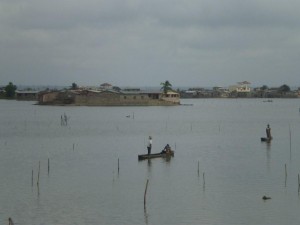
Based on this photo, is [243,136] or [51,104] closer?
[243,136]

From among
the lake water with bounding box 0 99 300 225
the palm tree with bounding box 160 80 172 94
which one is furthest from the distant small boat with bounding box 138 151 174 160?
the palm tree with bounding box 160 80 172 94

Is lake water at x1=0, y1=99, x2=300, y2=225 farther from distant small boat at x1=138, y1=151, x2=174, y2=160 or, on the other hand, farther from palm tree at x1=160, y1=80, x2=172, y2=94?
palm tree at x1=160, y1=80, x2=172, y2=94

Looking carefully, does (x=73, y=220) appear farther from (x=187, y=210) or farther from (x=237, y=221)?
(x=237, y=221)

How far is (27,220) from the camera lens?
18.9m

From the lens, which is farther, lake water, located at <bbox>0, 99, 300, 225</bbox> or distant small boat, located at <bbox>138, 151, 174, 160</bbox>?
distant small boat, located at <bbox>138, 151, 174, 160</bbox>

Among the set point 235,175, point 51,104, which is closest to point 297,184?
point 235,175

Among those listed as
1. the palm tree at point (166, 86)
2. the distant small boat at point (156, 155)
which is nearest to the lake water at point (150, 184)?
the distant small boat at point (156, 155)

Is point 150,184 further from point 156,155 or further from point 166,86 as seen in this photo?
point 166,86

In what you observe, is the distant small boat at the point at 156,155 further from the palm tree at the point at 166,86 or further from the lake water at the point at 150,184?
the palm tree at the point at 166,86

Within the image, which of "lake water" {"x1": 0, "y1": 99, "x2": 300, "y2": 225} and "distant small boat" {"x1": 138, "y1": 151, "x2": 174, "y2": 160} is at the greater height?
"distant small boat" {"x1": 138, "y1": 151, "x2": 174, "y2": 160}

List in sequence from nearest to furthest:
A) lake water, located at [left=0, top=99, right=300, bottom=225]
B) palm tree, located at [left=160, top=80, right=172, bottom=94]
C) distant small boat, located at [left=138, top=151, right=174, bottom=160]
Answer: lake water, located at [left=0, top=99, right=300, bottom=225], distant small boat, located at [left=138, top=151, right=174, bottom=160], palm tree, located at [left=160, top=80, right=172, bottom=94]

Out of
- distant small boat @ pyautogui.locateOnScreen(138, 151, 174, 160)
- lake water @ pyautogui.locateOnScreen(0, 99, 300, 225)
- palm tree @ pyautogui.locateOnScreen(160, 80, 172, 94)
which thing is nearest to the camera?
lake water @ pyautogui.locateOnScreen(0, 99, 300, 225)

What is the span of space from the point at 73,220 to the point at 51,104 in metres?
99.2

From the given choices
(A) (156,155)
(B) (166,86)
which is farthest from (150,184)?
(B) (166,86)
